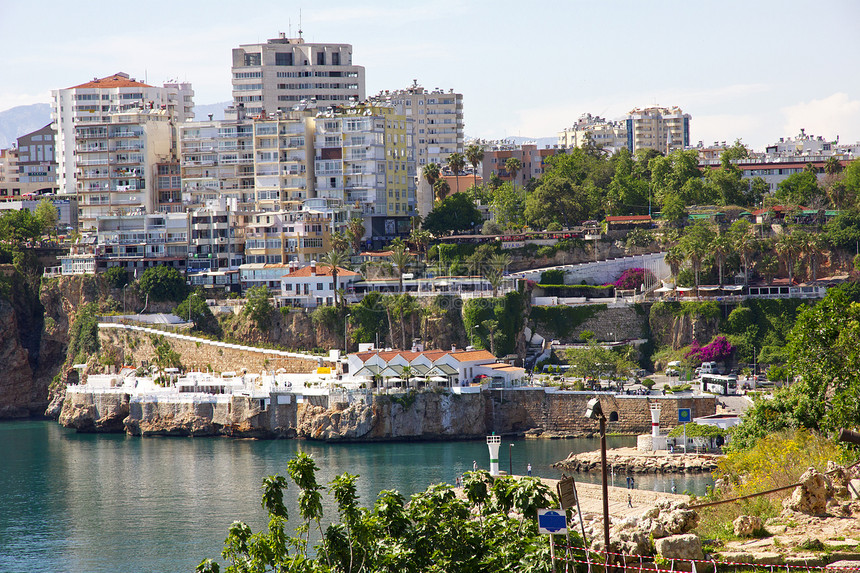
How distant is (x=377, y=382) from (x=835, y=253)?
4228 centimetres

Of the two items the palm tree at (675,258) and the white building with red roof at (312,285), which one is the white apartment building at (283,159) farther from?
the palm tree at (675,258)

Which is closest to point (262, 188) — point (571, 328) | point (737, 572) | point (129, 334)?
point (129, 334)

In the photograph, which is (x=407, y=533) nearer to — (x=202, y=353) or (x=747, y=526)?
(x=747, y=526)

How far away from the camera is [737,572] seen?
30766 millimetres

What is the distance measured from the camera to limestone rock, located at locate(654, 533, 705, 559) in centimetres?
3145

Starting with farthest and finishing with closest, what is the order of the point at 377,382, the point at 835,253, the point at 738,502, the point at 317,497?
the point at 835,253, the point at 377,382, the point at 738,502, the point at 317,497

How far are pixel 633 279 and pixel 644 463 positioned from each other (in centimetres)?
3474

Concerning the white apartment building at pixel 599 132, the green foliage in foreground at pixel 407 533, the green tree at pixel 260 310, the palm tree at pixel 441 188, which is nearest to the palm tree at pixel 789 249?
the palm tree at pixel 441 188

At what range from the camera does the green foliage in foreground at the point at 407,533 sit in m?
30.6

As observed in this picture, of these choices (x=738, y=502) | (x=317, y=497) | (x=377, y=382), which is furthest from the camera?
(x=377, y=382)

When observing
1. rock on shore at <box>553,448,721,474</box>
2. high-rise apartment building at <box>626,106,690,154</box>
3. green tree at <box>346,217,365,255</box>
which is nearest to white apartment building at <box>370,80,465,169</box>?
high-rise apartment building at <box>626,106,690,154</box>

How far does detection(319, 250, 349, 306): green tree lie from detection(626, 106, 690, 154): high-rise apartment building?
9671cm

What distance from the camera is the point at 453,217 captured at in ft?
347

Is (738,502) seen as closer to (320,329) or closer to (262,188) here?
(320,329)
